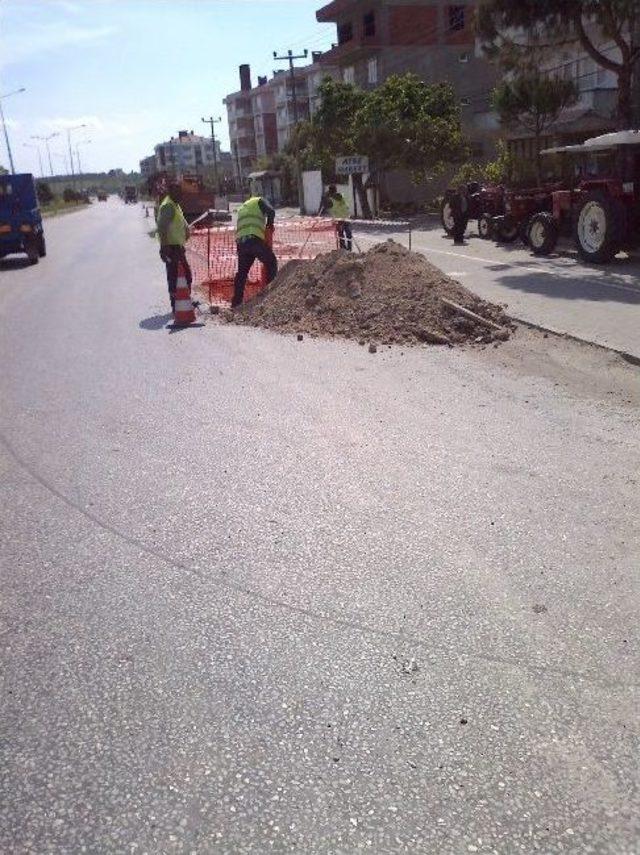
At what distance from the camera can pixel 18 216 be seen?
Result: 22031 millimetres

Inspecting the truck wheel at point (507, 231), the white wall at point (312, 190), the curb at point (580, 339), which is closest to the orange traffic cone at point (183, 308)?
the curb at point (580, 339)

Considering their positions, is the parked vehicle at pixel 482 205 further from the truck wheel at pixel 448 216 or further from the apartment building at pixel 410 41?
the apartment building at pixel 410 41

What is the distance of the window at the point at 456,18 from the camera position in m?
49.5

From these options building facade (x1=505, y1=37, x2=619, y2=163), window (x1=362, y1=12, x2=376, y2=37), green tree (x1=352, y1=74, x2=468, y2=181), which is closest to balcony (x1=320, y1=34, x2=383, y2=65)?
window (x1=362, y1=12, x2=376, y2=37)

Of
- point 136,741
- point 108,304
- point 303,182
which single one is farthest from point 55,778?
point 303,182

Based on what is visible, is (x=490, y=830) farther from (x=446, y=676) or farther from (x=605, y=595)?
(x=605, y=595)

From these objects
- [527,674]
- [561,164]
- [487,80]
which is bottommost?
[527,674]

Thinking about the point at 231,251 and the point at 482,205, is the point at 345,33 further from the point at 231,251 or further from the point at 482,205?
the point at 231,251

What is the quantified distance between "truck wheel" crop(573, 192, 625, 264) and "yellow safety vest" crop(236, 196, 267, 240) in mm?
6906

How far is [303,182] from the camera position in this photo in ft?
Answer: 148

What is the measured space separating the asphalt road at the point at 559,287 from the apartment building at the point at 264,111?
67.5m

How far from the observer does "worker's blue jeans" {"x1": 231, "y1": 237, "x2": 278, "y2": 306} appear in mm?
11555

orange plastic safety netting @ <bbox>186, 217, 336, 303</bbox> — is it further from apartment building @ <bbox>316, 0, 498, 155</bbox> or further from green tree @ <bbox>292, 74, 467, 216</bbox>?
apartment building @ <bbox>316, 0, 498, 155</bbox>

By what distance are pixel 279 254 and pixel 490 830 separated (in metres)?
16.9
